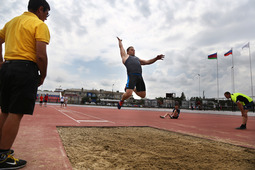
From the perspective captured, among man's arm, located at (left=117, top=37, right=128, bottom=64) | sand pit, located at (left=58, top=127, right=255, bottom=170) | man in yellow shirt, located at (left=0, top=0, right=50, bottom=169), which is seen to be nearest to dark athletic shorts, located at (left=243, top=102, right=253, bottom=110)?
sand pit, located at (left=58, top=127, right=255, bottom=170)

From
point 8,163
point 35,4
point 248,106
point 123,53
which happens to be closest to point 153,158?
point 8,163

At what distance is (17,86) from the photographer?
1.82 metres

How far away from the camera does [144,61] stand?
415 centimetres

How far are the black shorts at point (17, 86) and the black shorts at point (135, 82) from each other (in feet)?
6.81

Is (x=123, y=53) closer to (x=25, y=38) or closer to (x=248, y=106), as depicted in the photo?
(x=25, y=38)

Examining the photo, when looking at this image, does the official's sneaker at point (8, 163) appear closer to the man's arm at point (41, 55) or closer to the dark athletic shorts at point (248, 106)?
the man's arm at point (41, 55)

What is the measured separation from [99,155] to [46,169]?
0.83m

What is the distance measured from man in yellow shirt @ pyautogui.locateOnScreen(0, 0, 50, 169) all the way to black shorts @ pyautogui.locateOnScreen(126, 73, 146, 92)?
194 cm

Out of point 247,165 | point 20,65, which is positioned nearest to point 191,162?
point 247,165

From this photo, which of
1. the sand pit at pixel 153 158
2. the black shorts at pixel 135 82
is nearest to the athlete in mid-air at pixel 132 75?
the black shorts at pixel 135 82

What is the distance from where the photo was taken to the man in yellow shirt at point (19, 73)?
182cm

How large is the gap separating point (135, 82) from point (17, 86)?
2336mm

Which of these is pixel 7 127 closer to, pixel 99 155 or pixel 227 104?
pixel 99 155

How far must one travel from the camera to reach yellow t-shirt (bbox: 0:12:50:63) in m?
1.91
